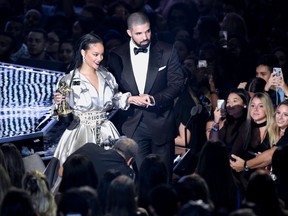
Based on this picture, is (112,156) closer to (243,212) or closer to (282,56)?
(243,212)

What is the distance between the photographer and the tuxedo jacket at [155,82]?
11.1 meters

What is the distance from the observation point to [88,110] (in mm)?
10602

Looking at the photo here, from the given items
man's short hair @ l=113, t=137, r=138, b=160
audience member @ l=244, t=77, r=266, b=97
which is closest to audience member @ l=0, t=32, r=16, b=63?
audience member @ l=244, t=77, r=266, b=97

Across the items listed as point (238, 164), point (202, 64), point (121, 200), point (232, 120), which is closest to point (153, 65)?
point (232, 120)

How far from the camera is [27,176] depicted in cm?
908

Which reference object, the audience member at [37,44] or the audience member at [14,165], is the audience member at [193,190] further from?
the audience member at [37,44]

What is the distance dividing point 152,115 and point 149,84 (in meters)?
0.29

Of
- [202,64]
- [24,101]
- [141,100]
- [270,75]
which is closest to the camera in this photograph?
[141,100]

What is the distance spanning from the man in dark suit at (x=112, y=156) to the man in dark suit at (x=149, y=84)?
106 centimetres

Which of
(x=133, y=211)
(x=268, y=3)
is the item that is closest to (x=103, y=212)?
(x=133, y=211)

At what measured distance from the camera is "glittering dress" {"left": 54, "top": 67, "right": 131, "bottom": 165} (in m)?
10.6

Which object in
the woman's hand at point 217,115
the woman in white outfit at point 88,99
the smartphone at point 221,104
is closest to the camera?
the woman in white outfit at point 88,99

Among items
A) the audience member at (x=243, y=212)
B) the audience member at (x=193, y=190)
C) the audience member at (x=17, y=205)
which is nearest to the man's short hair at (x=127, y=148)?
the audience member at (x=193, y=190)

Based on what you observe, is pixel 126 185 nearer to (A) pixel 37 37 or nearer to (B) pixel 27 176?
(B) pixel 27 176
